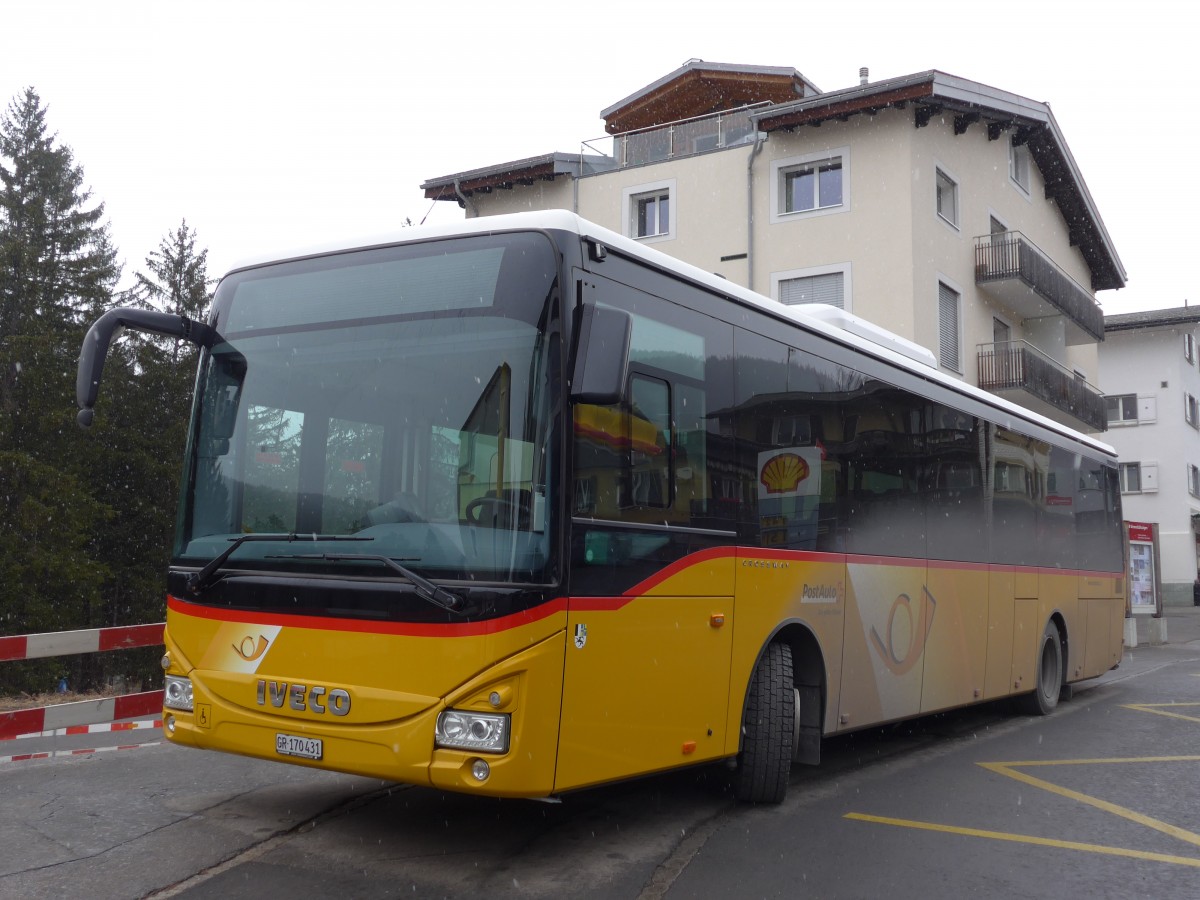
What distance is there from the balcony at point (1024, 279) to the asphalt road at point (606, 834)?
22.0 metres

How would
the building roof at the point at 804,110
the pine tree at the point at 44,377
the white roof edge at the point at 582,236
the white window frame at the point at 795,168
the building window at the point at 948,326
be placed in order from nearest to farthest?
the white roof edge at the point at 582,236, the building roof at the point at 804,110, the white window frame at the point at 795,168, the building window at the point at 948,326, the pine tree at the point at 44,377

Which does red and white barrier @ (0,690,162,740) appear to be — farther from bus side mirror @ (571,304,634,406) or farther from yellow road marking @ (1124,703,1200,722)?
yellow road marking @ (1124,703,1200,722)

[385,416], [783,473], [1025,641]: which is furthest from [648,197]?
[385,416]

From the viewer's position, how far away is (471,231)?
5590mm

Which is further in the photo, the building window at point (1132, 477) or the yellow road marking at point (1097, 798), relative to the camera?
the building window at point (1132, 477)

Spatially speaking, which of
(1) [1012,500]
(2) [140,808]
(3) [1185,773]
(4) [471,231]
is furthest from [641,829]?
(1) [1012,500]

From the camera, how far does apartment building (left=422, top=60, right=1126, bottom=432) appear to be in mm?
26203

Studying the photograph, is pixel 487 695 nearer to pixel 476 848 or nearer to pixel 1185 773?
pixel 476 848

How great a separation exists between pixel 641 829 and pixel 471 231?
3247mm

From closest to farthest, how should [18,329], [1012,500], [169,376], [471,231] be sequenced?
[471,231]
[1012,500]
[18,329]
[169,376]

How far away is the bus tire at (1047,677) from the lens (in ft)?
40.0

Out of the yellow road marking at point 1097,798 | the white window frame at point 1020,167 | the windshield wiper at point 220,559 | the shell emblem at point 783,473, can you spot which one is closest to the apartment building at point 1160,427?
the white window frame at point 1020,167

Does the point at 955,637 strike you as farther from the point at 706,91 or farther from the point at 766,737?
the point at 706,91

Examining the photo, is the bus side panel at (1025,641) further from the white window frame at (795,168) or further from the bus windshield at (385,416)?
the white window frame at (795,168)
